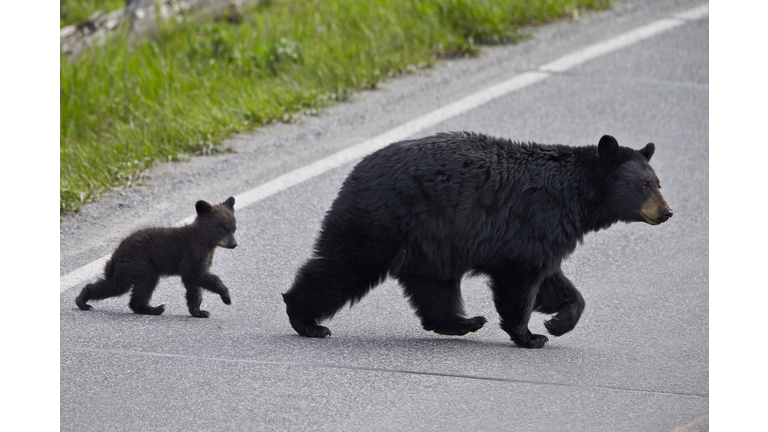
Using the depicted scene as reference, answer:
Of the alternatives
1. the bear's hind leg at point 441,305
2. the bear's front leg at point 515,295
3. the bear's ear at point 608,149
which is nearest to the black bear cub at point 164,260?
the bear's hind leg at point 441,305

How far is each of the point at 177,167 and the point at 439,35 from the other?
10.9ft

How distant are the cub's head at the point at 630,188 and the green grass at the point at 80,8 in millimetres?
7571

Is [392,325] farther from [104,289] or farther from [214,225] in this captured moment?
[104,289]

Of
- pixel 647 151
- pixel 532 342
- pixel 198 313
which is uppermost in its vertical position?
pixel 647 151

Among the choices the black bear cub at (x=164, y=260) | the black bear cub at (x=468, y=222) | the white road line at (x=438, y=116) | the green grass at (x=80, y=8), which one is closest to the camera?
the black bear cub at (x=468, y=222)

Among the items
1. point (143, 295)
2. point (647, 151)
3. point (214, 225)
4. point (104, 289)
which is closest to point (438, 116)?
point (647, 151)

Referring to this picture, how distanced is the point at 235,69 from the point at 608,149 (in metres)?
4.93

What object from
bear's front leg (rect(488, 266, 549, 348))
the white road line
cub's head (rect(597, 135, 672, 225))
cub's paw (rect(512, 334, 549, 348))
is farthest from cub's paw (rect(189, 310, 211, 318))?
cub's head (rect(597, 135, 672, 225))

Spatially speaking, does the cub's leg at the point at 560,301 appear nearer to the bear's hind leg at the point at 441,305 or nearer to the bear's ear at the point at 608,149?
the bear's hind leg at the point at 441,305

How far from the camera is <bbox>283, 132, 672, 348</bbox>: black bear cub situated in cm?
437

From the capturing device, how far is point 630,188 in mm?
4676

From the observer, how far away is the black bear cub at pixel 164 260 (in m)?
4.72

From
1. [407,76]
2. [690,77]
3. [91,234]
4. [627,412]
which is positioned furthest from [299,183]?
[690,77]

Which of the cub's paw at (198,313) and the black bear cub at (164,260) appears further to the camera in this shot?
the cub's paw at (198,313)
